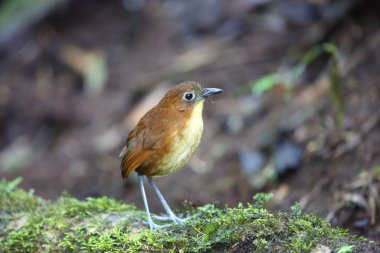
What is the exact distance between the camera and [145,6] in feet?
38.3

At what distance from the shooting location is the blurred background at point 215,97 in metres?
6.52

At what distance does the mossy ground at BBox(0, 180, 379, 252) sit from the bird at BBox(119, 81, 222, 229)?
30cm

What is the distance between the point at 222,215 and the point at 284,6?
5367 mm

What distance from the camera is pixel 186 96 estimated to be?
4.62 metres

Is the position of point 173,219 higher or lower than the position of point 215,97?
lower

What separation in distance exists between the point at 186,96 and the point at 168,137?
426mm

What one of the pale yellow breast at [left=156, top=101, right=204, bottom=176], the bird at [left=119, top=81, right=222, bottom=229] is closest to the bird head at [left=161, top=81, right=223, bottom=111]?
the bird at [left=119, top=81, right=222, bottom=229]

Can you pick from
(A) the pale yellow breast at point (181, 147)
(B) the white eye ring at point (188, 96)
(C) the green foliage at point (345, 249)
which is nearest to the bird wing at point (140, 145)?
(A) the pale yellow breast at point (181, 147)

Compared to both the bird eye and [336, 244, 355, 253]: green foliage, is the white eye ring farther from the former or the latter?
[336, 244, 355, 253]: green foliage

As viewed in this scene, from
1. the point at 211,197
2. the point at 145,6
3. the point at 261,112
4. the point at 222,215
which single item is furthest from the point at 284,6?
the point at 222,215

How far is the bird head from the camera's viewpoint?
4605mm

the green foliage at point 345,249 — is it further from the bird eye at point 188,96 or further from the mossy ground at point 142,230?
the bird eye at point 188,96

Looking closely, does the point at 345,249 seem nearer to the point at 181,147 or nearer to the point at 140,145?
the point at 181,147

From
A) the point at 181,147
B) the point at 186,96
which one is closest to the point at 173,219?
the point at 181,147
